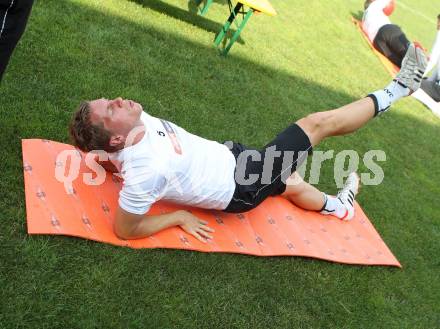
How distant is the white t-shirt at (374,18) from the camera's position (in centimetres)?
873

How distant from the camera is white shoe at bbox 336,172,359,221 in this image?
3.99 m

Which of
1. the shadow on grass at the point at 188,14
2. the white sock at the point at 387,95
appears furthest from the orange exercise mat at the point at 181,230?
the shadow on grass at the point at 188,14

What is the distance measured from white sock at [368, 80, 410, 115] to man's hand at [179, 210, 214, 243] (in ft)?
4.91

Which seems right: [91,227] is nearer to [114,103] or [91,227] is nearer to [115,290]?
[115,290]

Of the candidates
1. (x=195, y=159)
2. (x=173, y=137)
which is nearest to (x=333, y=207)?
(x=195, y=159)

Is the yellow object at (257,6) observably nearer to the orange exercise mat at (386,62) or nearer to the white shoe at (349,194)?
the white shoe at (349,194)

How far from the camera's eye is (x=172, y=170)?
2.77 meters

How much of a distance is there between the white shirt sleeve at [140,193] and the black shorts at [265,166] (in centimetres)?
72

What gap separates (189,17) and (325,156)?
2665mm

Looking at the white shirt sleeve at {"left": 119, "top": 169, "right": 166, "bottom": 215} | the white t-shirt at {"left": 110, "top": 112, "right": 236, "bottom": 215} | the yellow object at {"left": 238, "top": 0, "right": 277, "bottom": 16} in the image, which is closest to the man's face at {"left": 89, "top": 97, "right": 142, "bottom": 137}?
the white t-shirt at {"left": 110, "top": 112, "right": 236, "bottom": 215}

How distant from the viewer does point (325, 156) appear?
4652 mm

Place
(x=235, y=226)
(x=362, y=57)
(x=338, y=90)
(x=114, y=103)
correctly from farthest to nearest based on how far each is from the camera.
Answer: (x=362, y=57)
(x=338, y=90)
(x=235, y=226)
(x=114, y=103)

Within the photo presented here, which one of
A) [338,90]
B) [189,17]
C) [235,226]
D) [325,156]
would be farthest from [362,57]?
[235,226]

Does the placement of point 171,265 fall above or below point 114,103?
below
